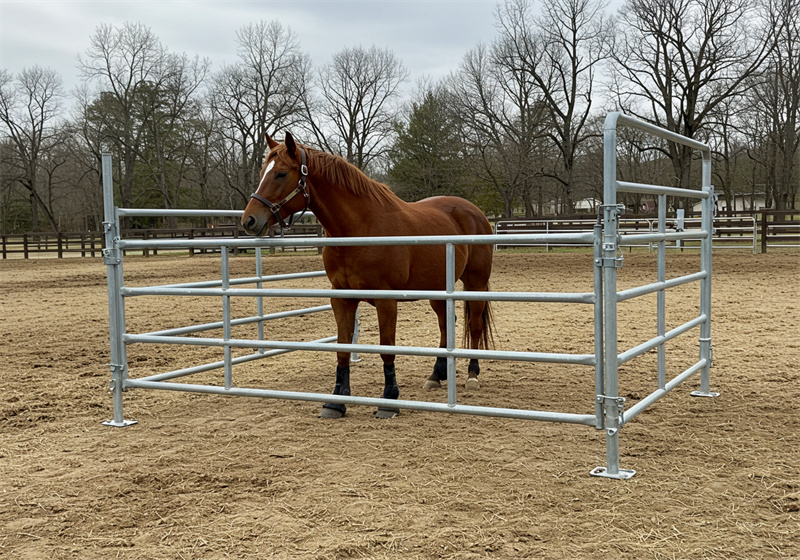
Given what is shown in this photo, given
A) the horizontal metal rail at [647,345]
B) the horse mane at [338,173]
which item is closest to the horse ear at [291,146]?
the horse mane at [338,173]

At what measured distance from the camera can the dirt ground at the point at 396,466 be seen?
2.45m

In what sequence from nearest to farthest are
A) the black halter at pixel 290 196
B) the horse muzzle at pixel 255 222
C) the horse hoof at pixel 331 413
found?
the horse muzzle at pixel 255 222, the black halter at pixel 290 196, the horse hoof at pixel 331 413

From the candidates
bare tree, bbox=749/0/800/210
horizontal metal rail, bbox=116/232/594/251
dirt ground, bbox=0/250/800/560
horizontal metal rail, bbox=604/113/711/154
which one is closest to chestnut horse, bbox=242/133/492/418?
horizontal metal rail, bbox=116/232/594/251

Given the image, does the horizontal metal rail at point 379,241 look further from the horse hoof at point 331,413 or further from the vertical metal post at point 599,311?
the horse hoof at point 331,413

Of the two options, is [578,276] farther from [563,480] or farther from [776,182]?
[776,182]

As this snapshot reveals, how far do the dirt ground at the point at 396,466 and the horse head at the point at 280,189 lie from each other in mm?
1279

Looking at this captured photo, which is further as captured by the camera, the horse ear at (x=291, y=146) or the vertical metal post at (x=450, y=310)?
the horse ear at (x=291, y=146)

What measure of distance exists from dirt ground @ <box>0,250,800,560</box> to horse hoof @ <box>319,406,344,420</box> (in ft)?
0.21

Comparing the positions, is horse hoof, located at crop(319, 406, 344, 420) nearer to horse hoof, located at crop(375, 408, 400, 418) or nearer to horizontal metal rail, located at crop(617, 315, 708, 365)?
horse hoof, located at crop(375, 408, 400, 418)

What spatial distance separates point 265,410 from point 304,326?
12.3ft

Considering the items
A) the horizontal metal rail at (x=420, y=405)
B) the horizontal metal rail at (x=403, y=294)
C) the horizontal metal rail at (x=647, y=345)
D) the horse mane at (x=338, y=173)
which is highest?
the horse mane at (x=338, y=173)

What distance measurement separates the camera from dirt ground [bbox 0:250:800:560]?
2.45m

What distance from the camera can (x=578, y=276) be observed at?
519 inches

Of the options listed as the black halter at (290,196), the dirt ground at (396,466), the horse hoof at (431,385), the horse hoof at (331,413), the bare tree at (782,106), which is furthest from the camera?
the bare tree at (782,106)
